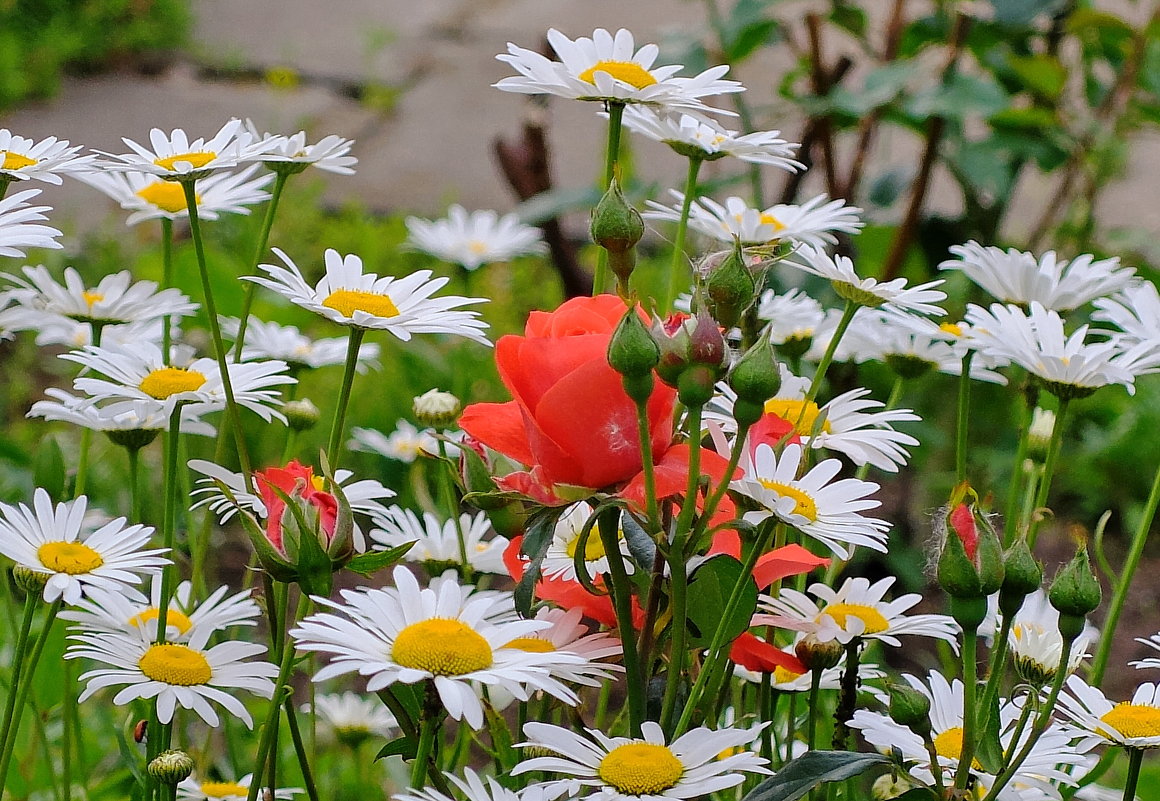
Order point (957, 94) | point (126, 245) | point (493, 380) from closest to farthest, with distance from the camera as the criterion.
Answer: point (957, 94)
point (493, 380)
point (126, 245)

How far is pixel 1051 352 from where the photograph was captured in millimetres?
419

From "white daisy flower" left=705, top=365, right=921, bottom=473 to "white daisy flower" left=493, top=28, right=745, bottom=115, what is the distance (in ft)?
0.29

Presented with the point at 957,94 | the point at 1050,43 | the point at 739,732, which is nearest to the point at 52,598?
the point at 739,732

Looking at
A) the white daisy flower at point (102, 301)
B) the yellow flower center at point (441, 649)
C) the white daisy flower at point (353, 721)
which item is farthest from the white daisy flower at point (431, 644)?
the white daisy flower at point (353, 721)

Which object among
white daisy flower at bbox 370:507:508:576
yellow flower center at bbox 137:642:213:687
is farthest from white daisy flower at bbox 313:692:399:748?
yellow flower center at bbox 137:642:213:687

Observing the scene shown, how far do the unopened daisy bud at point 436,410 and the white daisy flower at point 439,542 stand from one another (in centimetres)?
4

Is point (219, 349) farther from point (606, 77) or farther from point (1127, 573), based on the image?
point (1127, 573)

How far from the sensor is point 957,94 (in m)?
1.04

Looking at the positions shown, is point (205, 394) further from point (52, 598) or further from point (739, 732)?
point (739, 732)

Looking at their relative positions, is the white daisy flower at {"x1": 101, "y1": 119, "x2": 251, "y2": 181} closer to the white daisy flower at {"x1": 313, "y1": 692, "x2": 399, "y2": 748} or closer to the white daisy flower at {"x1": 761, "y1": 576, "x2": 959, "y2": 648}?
the white daisy flower at {"x1": 761, "y1": 576, "x2": 959, "y2": 648}

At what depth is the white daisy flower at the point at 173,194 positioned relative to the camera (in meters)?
0.49

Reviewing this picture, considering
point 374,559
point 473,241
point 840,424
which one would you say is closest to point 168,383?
point 374,559

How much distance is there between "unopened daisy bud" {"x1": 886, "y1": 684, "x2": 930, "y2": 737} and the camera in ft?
1.18

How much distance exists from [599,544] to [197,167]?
167mm
